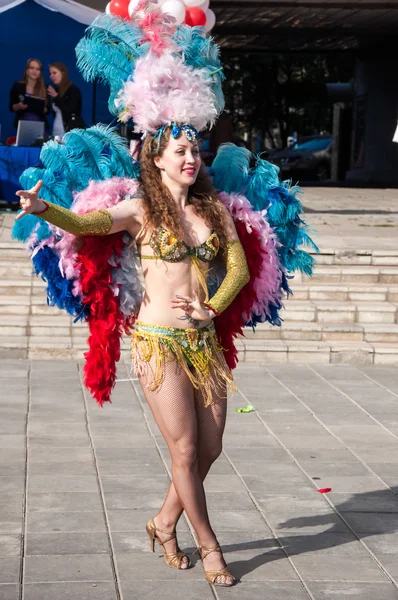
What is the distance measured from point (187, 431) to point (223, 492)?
4.91ft

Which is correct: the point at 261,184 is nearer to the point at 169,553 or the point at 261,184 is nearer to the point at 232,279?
the point at 232,279

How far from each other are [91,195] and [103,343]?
2.28 ft

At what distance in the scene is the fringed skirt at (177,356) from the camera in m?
4.52

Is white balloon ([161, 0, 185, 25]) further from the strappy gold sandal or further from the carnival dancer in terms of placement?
the strappy gold sandal

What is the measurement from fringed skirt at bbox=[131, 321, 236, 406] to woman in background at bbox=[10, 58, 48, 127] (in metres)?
11.0

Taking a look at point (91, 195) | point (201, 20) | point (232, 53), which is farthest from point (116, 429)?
point (232, 53)

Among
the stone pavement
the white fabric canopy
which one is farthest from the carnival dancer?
the white fabric canopy

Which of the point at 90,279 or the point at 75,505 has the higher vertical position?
the point at 90,279

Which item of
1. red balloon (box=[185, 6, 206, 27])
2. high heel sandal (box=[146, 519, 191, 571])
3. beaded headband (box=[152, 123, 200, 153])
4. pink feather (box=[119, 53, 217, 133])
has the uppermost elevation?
Result: red balloon (box=[185, 6, 206, 27])

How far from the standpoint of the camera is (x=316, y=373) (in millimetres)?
9336

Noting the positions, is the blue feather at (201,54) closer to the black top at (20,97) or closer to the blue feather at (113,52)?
the blue feather at (113,52)

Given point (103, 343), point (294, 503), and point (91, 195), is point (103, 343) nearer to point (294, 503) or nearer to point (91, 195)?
point (91, 195)

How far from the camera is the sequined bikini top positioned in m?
4.52

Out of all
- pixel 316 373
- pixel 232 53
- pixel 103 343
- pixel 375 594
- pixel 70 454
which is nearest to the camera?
pixel 375 594
